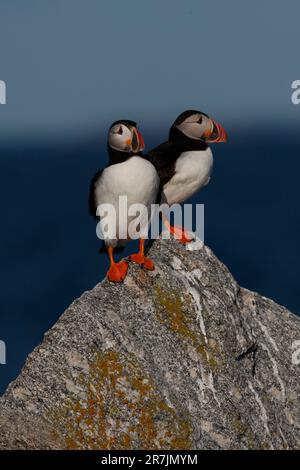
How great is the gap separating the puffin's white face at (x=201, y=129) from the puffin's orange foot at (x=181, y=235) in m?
2.21

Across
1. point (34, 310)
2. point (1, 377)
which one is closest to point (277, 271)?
point (34, 310)

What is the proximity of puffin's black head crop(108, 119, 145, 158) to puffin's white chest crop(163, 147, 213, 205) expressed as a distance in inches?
95.8

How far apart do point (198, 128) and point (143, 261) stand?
3.76 metres

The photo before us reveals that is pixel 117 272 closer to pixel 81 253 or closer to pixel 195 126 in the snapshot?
pixel 195 126

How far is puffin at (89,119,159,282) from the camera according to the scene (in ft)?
60.5

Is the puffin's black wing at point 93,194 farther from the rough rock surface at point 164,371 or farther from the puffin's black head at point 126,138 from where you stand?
the rough rock surface at point 164,371

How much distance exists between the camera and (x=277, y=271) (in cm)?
15675

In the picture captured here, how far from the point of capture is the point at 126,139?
1850cm

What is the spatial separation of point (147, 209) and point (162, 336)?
2.70 metres

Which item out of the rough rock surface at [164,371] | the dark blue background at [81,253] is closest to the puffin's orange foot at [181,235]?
the rough rock surface at [164,371]

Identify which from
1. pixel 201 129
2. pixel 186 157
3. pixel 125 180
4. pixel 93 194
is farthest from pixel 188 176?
pixel 125 180

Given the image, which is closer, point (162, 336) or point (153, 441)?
point (153, 441)

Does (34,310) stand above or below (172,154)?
below

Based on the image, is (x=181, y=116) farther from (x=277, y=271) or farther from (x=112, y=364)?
(x=277, y=271)
